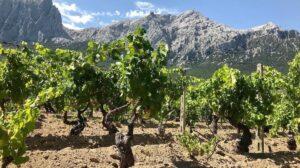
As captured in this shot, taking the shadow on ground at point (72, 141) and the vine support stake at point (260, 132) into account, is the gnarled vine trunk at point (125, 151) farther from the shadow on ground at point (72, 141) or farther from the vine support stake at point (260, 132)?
the vine support stake at point (260, 132)

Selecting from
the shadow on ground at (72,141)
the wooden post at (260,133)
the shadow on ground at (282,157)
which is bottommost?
the shadow on ground at (282,157)

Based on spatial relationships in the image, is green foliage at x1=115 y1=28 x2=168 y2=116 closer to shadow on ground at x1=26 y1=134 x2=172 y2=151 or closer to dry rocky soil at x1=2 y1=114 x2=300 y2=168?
dry rocky soil at x1=2 y1=114 x2=300 y2=168

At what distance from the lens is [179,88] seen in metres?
38.9

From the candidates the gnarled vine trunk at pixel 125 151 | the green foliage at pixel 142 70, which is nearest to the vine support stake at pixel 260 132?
the green foliage at pixel 142 70

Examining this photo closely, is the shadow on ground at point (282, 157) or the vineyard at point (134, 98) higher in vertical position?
the vineyard at point (134, 98)

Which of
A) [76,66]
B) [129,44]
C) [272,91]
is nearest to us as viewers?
[129,44]

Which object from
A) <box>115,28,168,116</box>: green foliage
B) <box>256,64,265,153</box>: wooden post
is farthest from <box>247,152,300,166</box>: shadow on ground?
<box>115,28,168,116</box>: green foliage

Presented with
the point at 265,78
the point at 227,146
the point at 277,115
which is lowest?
the point at 227,146

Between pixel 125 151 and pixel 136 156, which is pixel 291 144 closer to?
pixel 136 156

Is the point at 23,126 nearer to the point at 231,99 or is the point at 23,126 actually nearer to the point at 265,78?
the point at 231,99

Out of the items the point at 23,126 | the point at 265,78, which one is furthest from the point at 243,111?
the point at 23,126

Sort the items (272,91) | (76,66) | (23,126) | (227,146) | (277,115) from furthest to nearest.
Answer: (277,115)
(227,146)
(272,91)
(76,66)
(23,126)

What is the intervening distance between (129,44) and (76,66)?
5.59 metres

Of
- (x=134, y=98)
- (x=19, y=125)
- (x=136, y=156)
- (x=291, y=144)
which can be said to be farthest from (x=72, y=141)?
(x=291, y=144)
